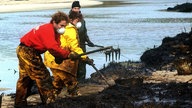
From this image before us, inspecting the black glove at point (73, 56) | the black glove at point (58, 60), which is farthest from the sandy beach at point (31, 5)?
the black glove at point (73, 56)

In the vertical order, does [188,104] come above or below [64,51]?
below

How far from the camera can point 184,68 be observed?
10898mm

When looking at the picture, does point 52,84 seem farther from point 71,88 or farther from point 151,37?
point 151,37

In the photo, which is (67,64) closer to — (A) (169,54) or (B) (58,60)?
(B) (58,60)

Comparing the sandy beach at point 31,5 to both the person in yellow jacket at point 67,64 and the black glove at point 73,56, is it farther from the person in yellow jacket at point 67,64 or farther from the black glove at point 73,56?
the black glove at point 73,56

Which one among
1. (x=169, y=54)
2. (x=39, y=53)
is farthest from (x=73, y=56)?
(x=169, y=54)

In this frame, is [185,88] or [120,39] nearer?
[185,88]

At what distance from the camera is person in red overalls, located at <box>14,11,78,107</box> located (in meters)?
7.52

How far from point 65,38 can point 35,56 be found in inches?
30.1

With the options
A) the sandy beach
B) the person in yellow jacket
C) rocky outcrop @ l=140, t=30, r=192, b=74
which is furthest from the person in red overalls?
the sandy beach

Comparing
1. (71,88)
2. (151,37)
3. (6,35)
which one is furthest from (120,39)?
(71,88)

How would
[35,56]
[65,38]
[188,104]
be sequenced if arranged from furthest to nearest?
[65,38], [35,56], [188,104]

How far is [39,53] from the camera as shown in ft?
25.8

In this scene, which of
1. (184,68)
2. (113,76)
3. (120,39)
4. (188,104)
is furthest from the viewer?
(120,39)
